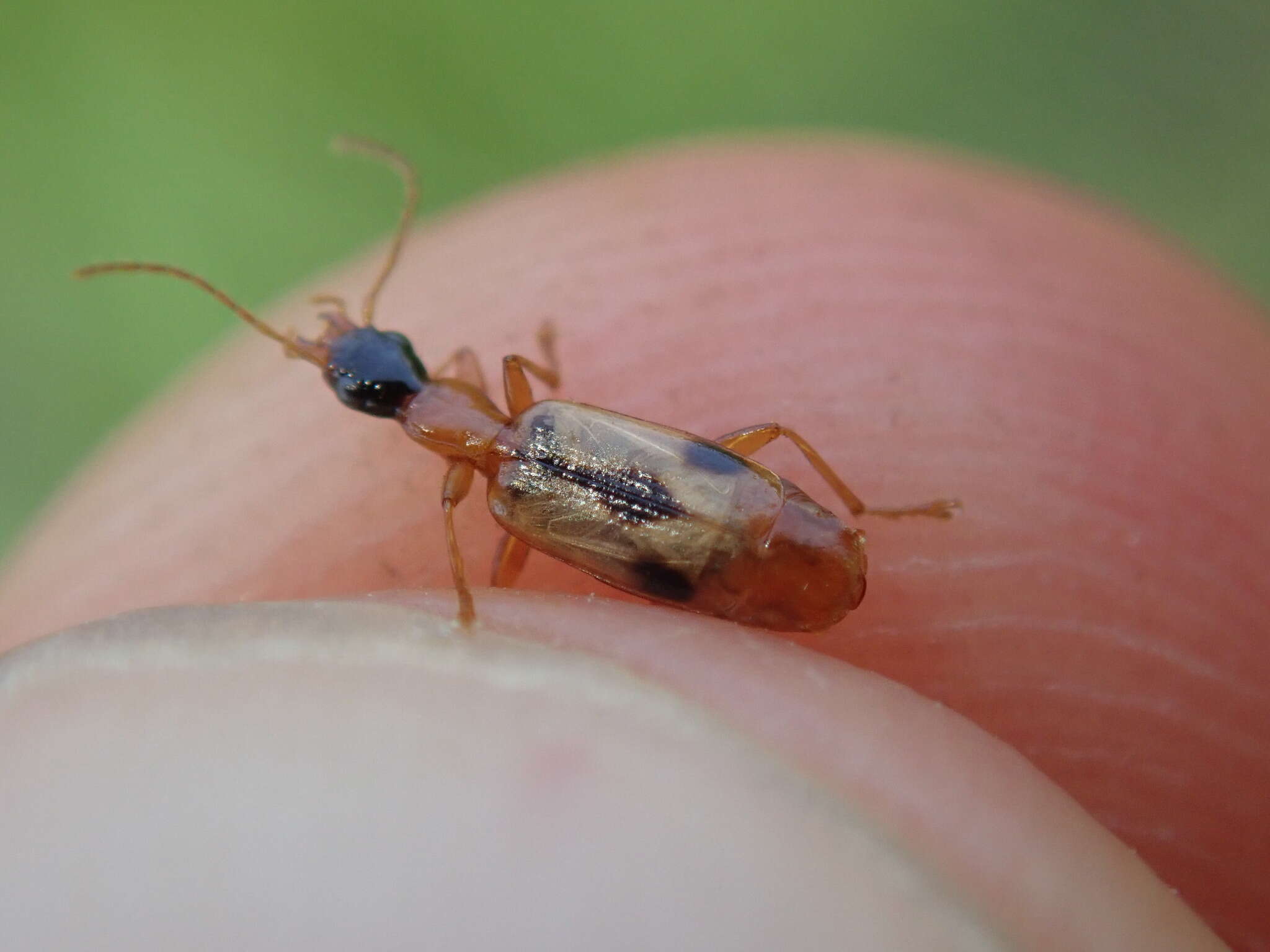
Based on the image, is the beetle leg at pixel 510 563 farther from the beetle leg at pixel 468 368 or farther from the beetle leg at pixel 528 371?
the beetle leg at pixel 468 368

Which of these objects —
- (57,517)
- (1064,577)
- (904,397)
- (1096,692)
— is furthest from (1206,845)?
(57,517)

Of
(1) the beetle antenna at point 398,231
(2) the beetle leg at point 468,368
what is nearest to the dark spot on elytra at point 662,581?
(2) the beetle leg at point 468,368

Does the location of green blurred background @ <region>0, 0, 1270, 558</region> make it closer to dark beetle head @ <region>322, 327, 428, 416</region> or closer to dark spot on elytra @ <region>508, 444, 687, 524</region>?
dark beetle head @ <region>322, 327, 428, 416</region>

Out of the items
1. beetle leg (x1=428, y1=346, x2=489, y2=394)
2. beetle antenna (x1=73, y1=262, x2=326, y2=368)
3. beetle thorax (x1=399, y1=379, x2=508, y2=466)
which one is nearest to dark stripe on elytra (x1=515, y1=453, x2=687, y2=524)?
beetle thorax (x1=399, y1=379, x2=508, y2=466)

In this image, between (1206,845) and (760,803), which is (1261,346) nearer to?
(1206,845)

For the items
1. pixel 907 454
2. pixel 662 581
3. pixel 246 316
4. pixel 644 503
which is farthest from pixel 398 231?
pixel 907 454

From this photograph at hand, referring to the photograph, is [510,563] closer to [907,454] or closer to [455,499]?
[455,499]
